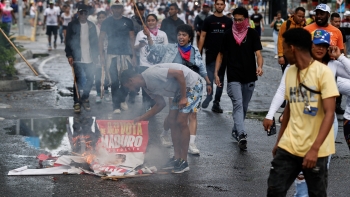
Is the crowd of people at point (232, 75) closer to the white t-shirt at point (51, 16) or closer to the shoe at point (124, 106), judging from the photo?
the shoe at point (124, 106)

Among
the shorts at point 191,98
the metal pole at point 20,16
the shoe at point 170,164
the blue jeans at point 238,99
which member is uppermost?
the shorts at point 191,98

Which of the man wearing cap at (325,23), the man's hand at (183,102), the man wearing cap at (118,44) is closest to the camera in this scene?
the man's hand at (183,102)

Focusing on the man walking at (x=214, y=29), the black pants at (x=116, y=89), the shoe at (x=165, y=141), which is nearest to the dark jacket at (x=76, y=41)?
the black pants at (x=116, y=89)

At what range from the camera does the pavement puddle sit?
7.14m

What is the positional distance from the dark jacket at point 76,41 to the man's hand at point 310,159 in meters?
6.49

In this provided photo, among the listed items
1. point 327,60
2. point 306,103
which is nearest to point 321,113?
point 306,103

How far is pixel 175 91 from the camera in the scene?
651 cm

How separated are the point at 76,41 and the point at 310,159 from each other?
664 centimetres

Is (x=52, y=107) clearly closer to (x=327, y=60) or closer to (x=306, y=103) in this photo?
(x=327, y=60)

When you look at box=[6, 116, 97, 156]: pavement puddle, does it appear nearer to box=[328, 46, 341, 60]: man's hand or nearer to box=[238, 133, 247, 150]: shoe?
box=[238, 133, 247, 150]: shoe

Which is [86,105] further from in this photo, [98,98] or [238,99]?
[238,99]

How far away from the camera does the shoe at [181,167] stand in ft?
21.3

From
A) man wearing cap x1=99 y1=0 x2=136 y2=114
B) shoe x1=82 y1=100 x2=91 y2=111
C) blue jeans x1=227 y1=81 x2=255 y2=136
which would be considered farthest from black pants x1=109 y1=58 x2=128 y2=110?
blue jeans x1=227 y1=81 x2=255 y2=136

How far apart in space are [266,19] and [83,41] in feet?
85.3
